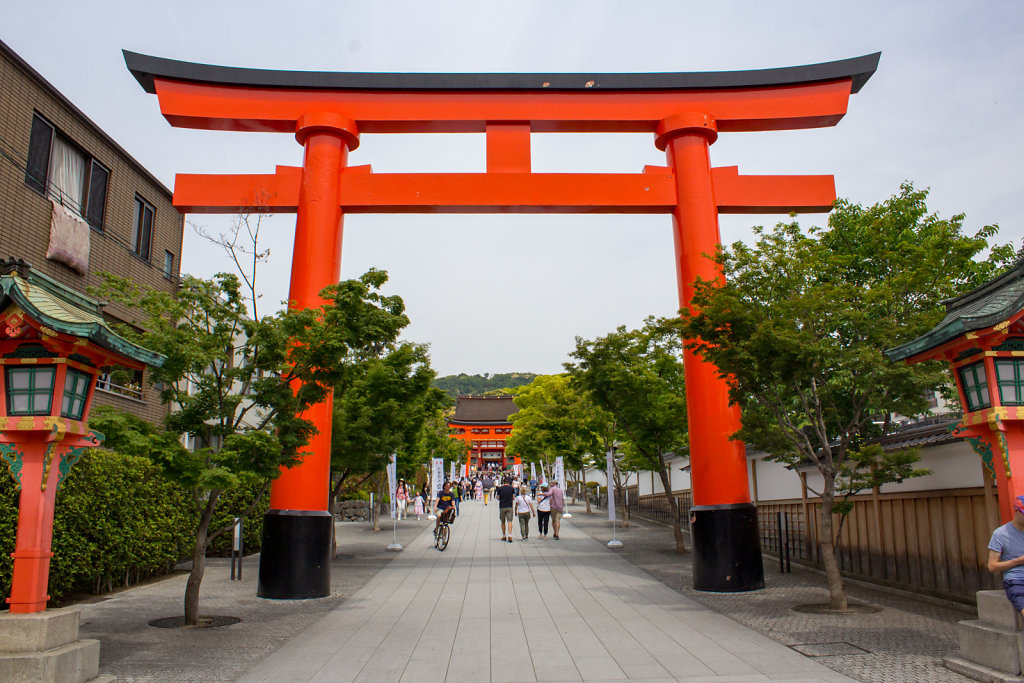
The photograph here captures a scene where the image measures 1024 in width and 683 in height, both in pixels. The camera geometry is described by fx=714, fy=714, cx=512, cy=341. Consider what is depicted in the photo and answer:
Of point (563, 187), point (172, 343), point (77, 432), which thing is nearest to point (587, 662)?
point (77, 432)

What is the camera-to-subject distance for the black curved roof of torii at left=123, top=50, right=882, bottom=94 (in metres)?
13.2

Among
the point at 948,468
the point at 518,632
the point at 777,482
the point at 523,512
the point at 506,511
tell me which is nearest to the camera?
the point at 518,632

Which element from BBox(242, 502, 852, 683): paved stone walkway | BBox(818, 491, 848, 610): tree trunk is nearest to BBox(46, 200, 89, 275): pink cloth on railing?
BBox(242, 502, 852, 683): paved stone walkway

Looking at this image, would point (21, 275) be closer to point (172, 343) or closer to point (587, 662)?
point (172, 343)

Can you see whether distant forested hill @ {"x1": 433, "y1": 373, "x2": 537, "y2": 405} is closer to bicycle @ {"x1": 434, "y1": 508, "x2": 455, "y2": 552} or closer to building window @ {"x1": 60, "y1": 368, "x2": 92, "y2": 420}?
bicycle @ {"x1": 434, "y1": 508, "x2": 455, "y2": 552}

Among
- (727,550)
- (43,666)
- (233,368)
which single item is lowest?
(43,666)

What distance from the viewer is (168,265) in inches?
726

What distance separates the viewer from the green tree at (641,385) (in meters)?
16.9

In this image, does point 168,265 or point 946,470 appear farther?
point 168,265

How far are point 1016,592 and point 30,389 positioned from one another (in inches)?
349

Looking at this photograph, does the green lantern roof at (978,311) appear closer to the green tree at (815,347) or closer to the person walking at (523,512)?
the green tree at (815,347)

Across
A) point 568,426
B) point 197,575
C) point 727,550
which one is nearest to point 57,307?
point 197,575

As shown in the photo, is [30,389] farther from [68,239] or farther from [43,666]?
[68,239]

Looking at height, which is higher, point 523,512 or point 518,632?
point 523,512
